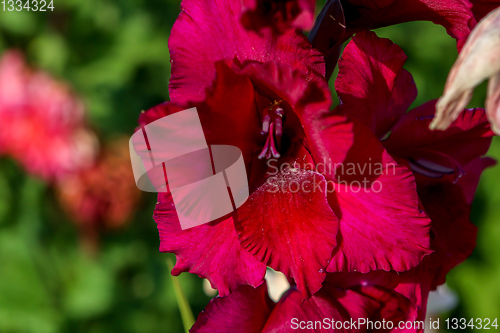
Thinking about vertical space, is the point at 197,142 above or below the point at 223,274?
above

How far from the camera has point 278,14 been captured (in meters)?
0.58

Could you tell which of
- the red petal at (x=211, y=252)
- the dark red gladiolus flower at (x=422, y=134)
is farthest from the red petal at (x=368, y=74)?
the red petal at (x=211, y=252)

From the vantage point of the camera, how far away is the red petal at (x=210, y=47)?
657 millimetres

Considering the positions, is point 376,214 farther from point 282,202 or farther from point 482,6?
point 482,6

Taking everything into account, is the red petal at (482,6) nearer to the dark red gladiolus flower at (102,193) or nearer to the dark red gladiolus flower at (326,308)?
the dark red gladiolus flower at (326,308)

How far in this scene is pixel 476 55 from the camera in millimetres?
511

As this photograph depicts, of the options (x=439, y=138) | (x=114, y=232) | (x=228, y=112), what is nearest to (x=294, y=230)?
(x=228, y=112)

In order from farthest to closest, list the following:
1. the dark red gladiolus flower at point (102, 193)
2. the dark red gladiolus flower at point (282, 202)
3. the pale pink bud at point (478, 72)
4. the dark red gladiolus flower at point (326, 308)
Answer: the dark red gladiolus flower at point (102, 193) → the dark red gladiolus flower at point (326, 308) → the dark red gladiolus flower at point (282, 202) → the pale pink bud at point (478, 72)

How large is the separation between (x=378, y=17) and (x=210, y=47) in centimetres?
27

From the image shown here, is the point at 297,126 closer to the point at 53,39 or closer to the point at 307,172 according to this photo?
the point at 307,172

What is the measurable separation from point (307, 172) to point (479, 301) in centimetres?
174

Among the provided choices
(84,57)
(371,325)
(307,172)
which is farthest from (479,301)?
(84,57)

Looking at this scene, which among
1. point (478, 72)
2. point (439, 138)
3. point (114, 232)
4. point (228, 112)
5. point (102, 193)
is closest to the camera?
point (478, 72)

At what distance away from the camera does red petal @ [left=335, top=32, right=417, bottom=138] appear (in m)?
0.68
